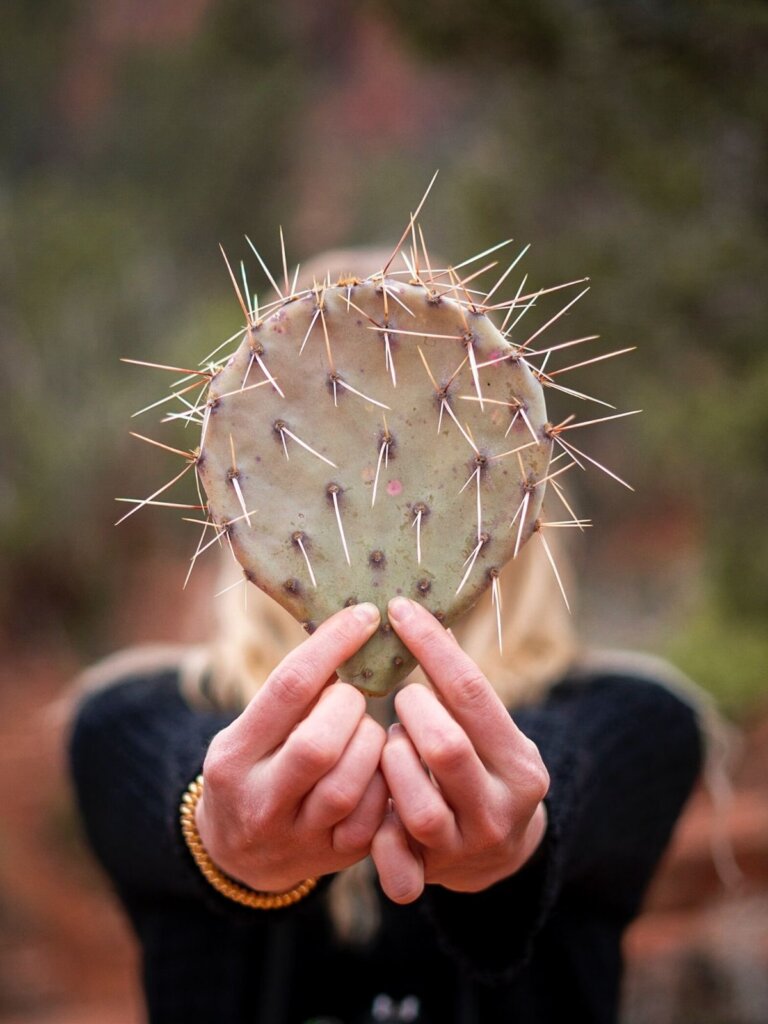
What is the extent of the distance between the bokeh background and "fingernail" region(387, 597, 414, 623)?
1551 millimetres

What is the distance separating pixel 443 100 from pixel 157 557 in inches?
180

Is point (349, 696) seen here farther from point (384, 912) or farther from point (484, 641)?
point (384, 912)

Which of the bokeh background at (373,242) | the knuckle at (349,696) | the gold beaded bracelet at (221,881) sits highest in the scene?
the knuckle at (349,696)

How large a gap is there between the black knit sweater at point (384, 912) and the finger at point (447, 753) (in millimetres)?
495

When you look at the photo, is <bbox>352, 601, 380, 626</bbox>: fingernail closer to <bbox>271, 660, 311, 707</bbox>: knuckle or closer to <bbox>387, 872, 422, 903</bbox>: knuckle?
<bbox>271, 660, 311, 707</bbox>: knuckle

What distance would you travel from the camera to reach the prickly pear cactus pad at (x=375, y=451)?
2.48 ft

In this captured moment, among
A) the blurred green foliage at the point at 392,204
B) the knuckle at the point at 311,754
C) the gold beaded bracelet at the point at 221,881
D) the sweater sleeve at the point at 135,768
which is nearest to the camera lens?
the knuckle at the point at 311,754

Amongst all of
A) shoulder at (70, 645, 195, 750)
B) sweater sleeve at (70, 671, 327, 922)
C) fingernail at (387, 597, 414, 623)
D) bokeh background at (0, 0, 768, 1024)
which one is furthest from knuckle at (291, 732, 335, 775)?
bokeh background at (0, 0, 768, 1024)

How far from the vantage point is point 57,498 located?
19.7 ft

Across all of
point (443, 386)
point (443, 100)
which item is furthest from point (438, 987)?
point (443, 100)

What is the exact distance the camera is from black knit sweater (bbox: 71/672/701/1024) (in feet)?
4.40

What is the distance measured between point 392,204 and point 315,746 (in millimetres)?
7458

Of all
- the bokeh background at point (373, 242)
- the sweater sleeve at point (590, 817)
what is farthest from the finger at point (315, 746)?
the bokeh background at point (373, 242)

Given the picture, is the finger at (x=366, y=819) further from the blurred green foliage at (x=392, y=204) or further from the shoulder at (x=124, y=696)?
the blurred green foliage at (x=392, y=204)
